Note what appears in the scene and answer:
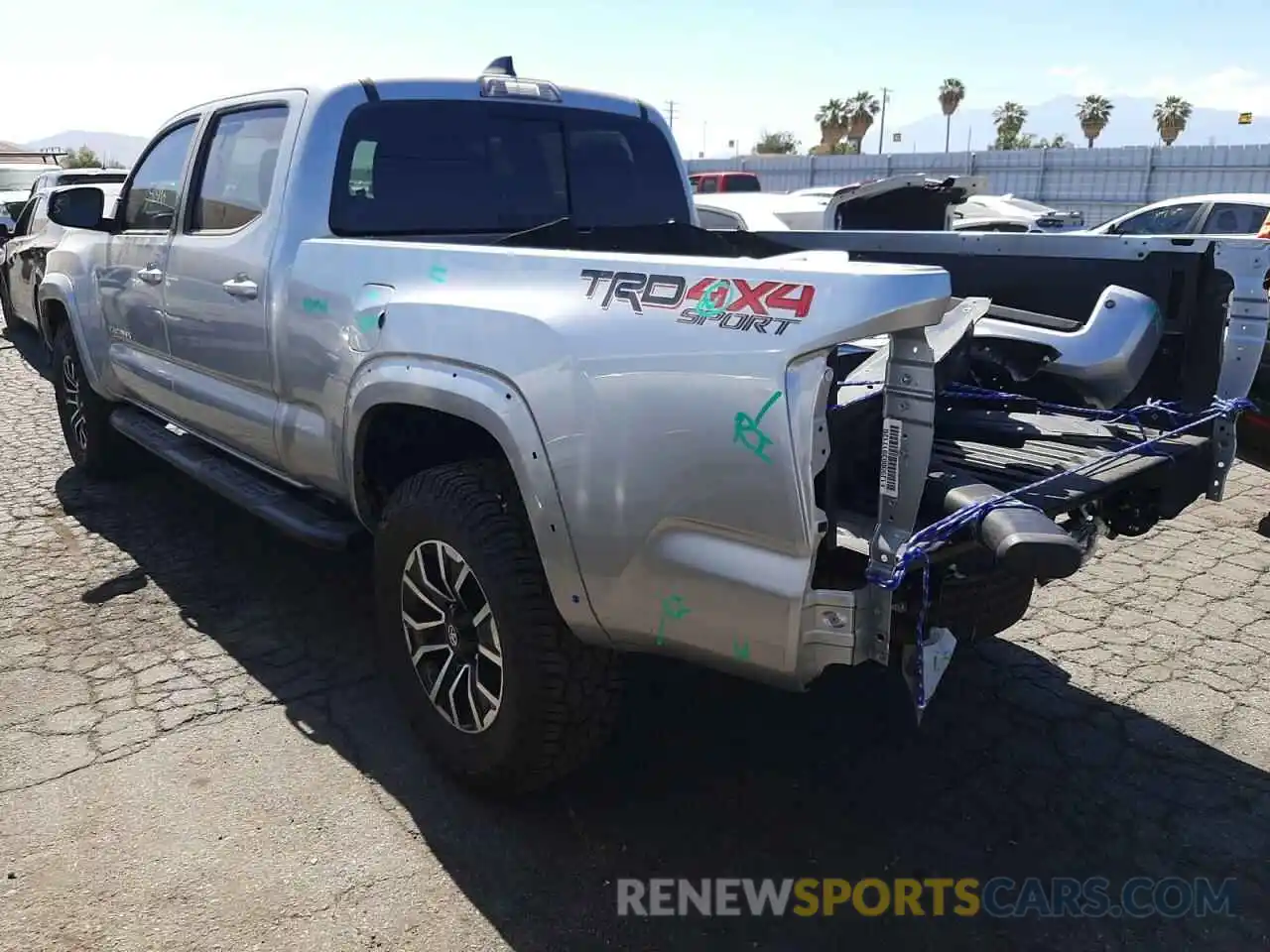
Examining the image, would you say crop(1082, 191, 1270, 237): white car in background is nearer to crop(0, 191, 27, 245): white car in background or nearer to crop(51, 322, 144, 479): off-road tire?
crop(51, 322, 144, 479): off-road tire

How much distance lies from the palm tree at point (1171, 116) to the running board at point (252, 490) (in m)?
59.4

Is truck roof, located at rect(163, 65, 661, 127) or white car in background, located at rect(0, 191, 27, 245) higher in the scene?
truck roof, located at rect(163, 65, 661, 127)

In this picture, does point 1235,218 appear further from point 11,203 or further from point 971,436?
point 11,203

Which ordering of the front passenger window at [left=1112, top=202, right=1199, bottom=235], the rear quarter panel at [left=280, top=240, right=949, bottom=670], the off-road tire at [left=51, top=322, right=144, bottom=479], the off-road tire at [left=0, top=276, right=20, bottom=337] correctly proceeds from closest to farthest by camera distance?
the rear quarter panel at [left=280, top=240, right=949, bottom=670]
the off-road tire at [left=51, top=322, right=144, bottom=479]
the off-road tire at [left=0, top=276, right=20, bottom=337]
the front passenger window at [left=1112, top=202, right=1199, bottom=235]

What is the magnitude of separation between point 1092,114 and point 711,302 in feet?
211

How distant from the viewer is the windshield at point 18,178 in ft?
55.3

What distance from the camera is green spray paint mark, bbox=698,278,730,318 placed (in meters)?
2.16

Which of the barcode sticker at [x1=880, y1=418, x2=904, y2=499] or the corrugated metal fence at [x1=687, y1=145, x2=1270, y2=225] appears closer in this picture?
the barcode sticker at [x1=880, y1=418, x2=904, y2=499]

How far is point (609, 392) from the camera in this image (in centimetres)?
231

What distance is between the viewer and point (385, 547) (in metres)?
3.06

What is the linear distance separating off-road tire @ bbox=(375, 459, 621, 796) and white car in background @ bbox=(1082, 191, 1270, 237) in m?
9.13

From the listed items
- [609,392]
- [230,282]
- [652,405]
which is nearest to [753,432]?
[652,405]

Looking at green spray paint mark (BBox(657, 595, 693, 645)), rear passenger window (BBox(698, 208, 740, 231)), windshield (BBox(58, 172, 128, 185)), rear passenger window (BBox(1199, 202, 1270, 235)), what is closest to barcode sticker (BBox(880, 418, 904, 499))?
green spray paint mark (BBox(657, 595, 693, 645))

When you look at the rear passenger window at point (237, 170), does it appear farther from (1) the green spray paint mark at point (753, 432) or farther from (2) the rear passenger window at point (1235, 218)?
(2) the rear passenger window at point (1235, 218)
